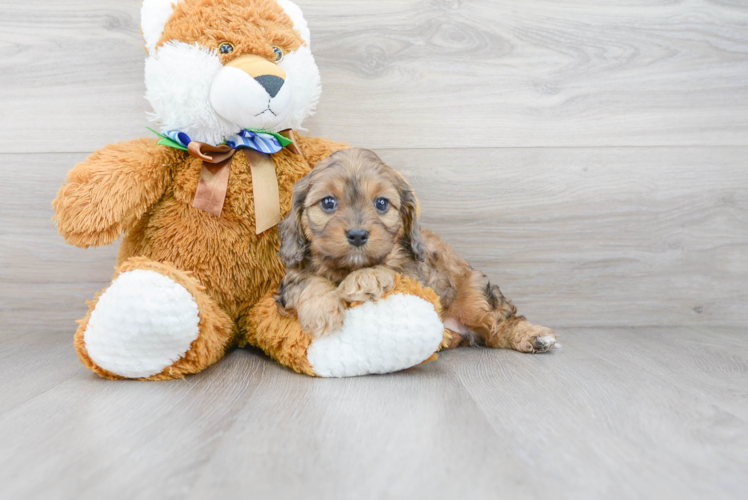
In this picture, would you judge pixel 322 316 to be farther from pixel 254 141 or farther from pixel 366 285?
pixel 254 141

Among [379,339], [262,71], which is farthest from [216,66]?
[379,339]

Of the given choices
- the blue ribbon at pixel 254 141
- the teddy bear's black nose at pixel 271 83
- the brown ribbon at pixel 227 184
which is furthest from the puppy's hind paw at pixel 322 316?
the teddy bear's black nose at pixel 271 83

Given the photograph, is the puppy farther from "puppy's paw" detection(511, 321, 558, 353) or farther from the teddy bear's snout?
"puppy's paw" detection(511, 321, 558, 353)

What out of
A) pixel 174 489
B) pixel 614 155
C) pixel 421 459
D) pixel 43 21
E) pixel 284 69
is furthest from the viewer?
pixel 614 155

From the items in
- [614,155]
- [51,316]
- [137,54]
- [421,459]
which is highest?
[137,54]

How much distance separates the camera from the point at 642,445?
1104 mm

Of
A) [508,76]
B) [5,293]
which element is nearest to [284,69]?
[508,76]

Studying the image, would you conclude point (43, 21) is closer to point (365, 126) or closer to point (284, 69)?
point (284, 69)

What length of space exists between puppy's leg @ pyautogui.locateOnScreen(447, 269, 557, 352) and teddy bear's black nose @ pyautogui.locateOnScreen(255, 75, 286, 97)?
3.06ft

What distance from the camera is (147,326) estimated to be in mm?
1423

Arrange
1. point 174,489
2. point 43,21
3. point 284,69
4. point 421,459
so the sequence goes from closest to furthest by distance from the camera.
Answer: point 174,489
point 421,459
point 284,69
point 43,21

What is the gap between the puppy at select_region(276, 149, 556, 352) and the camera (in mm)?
1479

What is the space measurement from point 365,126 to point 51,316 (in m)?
1.57

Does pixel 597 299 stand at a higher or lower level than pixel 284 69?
lower
